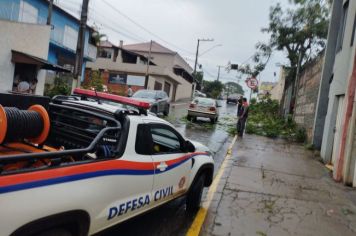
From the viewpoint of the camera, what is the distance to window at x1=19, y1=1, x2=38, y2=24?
26828 mm

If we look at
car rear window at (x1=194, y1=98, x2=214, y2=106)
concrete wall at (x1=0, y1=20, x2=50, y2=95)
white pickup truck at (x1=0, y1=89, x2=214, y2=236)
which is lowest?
white pickup truck at (x1=0, y1=89, x2=214, y2=236)

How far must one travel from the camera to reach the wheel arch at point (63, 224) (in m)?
2.91

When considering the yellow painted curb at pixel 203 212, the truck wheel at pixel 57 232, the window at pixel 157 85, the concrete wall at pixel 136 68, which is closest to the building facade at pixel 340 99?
the yellow painted curb at pixel 203 212

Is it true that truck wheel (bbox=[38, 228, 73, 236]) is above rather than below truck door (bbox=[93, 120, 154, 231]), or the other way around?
below

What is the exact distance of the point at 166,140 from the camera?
554 centimetres

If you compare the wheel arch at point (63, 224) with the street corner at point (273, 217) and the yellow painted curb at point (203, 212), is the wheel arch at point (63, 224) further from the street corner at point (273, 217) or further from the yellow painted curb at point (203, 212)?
the street corner at point (273, 217)

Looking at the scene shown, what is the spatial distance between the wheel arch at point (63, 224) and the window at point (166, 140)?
1.85m

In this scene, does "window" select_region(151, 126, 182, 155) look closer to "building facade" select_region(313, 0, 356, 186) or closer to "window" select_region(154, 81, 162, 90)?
"building facade" select_region(313, 0, 356, 186)

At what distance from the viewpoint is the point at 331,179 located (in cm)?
980

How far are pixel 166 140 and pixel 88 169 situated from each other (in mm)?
2125

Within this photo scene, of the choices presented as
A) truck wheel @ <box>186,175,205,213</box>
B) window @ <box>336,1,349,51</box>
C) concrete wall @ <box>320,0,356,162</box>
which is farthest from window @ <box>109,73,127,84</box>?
truck wheel @ <box>186,175,205,213</box>

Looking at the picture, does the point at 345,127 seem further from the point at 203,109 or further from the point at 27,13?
the point at 27,13

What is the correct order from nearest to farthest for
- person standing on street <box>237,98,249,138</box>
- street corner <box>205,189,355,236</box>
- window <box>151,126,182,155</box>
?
window <box>151,126,182,155</box>, street corner <box>205,189,355,236</box>, person standing on street <box>237,98,249,138</box>

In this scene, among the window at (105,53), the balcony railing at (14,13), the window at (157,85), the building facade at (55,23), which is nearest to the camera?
the balcony railing at (14,13)
